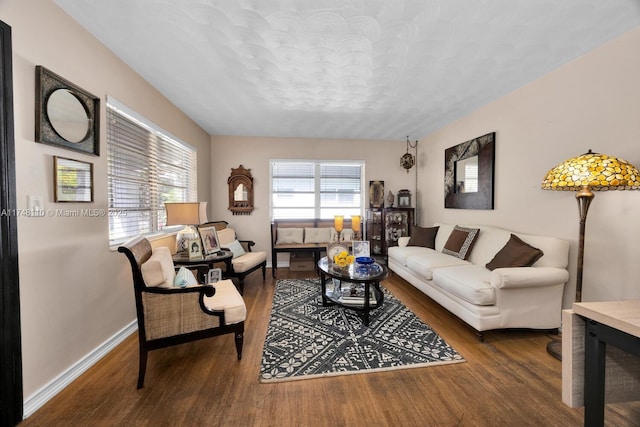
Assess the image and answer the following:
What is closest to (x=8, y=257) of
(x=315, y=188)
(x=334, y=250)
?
(x=334, y=250)

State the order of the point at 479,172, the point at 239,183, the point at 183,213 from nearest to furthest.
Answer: the point at 183,213 < the point at 479,172 < the point at 239,183

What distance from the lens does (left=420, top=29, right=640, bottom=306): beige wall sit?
1924 millimetres

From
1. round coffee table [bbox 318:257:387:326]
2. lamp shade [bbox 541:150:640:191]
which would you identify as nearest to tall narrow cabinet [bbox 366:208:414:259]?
round coffee table [bbox 318:257:387:326]

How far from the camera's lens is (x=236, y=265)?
3.34 m

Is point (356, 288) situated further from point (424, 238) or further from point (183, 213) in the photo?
point (183, 213)

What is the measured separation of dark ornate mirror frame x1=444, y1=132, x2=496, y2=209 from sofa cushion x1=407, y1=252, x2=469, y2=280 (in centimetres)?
91

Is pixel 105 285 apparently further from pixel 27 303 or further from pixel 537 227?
pixel 537 227

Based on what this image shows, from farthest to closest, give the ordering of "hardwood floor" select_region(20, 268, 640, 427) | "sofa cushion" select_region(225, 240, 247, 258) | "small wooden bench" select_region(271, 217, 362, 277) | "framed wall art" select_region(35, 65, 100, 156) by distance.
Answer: "small wooden bench" select_region(271, 217, 362, 277), "sofa cushion" select_region(225, 240, 247, 258), "framed wall art" select_region(35, 65, 100, 156), "hardwood floor" select_region(20, 268, 640, 427)

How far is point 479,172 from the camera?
3.42m

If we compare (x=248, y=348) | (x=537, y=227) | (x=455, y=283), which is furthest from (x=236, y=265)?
(x=537, y=227)

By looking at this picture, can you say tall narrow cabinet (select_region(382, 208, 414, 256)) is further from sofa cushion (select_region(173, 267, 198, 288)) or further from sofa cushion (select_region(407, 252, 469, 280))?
sofa cushion (select_region(173, 267, 198, 288))

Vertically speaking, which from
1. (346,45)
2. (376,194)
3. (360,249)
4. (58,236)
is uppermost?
(346,45)

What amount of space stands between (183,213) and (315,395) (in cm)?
223

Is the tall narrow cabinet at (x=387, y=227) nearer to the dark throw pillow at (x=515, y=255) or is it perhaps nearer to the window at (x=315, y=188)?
the window at (x=315, y=188)
